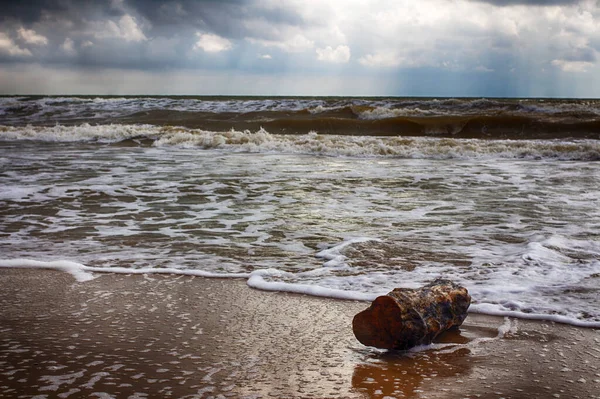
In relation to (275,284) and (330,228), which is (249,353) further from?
(330,228)

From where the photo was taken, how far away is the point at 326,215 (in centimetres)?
667

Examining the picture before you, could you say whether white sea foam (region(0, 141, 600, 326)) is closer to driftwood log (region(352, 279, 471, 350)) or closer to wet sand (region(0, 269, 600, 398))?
wet sand (region(0, 269, 600, 398))

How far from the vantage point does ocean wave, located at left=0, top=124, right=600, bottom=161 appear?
14.2 m

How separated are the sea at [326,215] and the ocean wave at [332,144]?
0.23 feet

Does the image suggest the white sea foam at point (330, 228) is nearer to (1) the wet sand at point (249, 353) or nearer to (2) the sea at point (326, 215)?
(2) the sea at point (326, 215)

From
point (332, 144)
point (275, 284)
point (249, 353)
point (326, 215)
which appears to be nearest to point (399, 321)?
point (249, 353)

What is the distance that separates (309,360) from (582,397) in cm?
119

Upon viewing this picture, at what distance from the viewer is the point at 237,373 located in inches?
103

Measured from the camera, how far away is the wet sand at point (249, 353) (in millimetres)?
2469

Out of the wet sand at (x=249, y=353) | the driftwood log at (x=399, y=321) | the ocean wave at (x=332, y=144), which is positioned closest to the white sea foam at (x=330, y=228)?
the wet sand at (x=249, y=353)

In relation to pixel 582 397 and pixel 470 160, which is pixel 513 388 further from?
pixel 470 160

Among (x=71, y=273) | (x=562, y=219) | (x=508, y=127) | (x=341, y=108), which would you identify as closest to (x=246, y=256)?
(x=71, y=273)

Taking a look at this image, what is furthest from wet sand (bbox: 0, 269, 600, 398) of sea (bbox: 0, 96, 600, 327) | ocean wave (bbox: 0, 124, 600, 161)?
ocean wave (bbox: 0, 124, 600, 161)

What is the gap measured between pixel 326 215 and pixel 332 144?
8.97 meters
